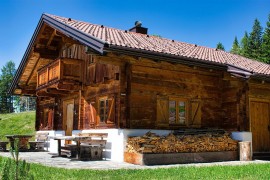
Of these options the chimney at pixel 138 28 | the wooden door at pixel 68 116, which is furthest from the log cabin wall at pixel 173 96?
the wooden door at pixel 68 116

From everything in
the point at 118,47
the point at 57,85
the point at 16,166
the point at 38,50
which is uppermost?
the point at 38,50

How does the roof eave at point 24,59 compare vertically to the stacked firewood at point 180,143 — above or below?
above

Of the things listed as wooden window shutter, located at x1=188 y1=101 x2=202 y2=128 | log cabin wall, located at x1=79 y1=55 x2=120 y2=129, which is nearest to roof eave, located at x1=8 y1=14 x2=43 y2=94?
log cabin wall, located at x1=79 y1=55 x2=120 y2=129

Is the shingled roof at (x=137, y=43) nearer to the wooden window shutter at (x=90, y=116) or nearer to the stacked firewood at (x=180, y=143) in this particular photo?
the stacked firewood at (x=180, y=143)

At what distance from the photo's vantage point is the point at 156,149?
33.2ft

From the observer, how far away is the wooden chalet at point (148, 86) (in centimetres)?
1120

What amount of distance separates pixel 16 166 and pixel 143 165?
6.57m

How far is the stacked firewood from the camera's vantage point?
10.1 m

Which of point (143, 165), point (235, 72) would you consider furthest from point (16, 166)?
point (235, 72)

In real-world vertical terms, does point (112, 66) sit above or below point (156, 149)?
above

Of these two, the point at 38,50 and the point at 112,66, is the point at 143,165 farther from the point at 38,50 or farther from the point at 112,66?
the point at 38,50

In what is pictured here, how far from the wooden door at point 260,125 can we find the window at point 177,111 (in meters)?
2.91

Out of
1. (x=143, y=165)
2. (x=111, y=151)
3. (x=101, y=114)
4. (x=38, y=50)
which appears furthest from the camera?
(x=38, y=50)

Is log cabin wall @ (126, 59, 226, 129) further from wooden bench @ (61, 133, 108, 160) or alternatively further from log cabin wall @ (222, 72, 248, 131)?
wooden bench @ (61, 133, 108, 160)
